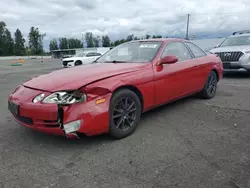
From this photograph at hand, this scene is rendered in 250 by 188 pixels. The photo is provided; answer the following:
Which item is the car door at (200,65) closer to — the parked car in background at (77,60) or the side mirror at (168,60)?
the side mirror at (168,60)

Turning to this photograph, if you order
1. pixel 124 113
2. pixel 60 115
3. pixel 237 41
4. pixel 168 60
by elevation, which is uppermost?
pixel 237 41

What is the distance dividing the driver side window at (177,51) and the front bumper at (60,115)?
1.69 meters

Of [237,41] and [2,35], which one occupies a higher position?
[2,35]

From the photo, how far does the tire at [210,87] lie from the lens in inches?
189

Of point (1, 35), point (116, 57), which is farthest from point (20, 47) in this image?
point (116, 57)

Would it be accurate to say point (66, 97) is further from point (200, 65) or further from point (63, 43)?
point (63, 43)

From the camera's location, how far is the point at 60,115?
2436mm

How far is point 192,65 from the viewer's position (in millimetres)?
4203

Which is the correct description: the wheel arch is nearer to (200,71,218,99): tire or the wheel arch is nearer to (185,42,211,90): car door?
Result: (185,42,211,90): car door

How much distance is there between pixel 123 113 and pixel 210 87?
9.53ft

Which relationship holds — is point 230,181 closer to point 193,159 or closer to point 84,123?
point 193,159

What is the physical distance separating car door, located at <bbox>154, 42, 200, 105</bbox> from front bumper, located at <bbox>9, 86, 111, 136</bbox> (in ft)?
3.74

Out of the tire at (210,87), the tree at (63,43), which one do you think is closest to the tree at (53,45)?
the tree at (63,43)

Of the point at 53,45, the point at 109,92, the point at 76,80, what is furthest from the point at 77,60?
the point at 53,45
